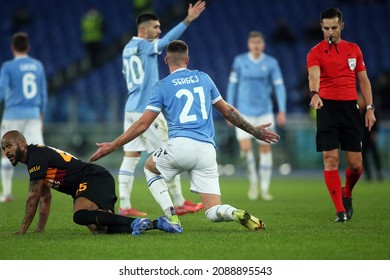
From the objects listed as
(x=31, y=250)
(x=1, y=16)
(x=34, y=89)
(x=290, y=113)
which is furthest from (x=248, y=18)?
(x=31, y=250)

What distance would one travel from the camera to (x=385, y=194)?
13750mm

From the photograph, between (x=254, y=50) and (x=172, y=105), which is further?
(x=254, y=50)

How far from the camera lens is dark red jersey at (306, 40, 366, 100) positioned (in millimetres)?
8938

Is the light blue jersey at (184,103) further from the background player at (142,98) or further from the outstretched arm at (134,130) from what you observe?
the background player at (142,98)

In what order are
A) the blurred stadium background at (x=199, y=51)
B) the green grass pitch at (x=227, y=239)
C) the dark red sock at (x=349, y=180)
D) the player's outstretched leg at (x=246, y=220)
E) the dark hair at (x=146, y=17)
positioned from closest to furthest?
the green grass pitch at (x=227, y=239) → the player's outstretched leg at (x=246, y=220) → the dark red sock at (x=349, y=180) → the dark hair at (x=146, y=17) → the blurred stadium background at (x=199, y=51)

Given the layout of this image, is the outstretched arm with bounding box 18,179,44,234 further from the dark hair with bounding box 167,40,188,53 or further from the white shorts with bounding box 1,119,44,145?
the white shorts with bounding box 1,119,44,145

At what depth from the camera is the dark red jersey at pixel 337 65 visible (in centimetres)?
894

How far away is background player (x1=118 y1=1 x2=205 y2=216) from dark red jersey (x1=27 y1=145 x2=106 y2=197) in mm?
2110

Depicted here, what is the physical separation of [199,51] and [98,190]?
1714 centimetres

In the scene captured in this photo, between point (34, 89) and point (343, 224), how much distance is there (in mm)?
5650

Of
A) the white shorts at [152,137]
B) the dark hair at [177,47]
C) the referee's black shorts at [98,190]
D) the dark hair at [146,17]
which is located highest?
the dark hair at [146,17]

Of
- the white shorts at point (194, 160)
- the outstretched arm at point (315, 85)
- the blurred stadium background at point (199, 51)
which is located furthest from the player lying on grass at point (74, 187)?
the blurred stadium background at point (199, 51)

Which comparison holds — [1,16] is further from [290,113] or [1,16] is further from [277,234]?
[277,234]

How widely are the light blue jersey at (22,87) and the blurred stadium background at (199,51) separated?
844cm
